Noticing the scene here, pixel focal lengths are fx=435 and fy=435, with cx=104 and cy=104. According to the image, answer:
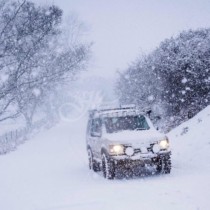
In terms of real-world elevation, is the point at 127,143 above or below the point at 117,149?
above

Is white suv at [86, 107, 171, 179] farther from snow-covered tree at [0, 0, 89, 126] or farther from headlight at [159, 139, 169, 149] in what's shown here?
snow-covered tree at [0, 0, 89, 126]

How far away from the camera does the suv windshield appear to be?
1322cm

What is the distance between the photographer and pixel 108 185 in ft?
37.7

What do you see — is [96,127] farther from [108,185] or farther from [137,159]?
[108,185]

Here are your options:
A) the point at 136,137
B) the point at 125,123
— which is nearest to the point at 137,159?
the point at 136,137

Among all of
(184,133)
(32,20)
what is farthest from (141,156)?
(32,20)

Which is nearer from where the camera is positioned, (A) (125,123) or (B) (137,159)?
(B) (137,159)

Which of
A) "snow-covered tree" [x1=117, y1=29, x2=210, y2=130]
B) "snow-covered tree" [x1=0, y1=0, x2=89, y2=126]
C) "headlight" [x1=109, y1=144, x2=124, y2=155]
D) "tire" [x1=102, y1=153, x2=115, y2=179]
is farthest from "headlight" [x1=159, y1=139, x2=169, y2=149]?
"snow-covered tree" [x1=0, y1=0, x2=89, y2=126]

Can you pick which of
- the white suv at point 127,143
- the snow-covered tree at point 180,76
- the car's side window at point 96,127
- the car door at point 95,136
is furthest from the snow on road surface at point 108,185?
the snow-covered tree at point 180,76

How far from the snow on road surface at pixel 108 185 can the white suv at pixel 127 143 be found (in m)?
0.46

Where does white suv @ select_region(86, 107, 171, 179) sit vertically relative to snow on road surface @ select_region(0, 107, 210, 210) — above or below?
above

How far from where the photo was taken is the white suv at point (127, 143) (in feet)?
38.8

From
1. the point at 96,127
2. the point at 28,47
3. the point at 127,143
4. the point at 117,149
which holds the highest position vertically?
the point at 28,47

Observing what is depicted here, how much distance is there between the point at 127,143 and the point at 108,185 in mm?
1256
